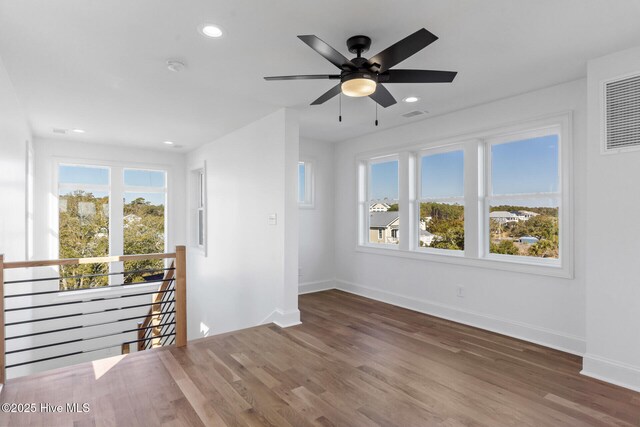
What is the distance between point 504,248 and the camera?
3973 millimetres

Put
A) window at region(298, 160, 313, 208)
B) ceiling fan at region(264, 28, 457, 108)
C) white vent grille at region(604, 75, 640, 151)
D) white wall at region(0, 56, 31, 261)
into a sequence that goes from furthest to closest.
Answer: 1. window at region(298, 160, 313, 208)
2. white wall at region(0, 56, 31, 261)
3. white vent grille at region(604, 75, 640, 151)
4. ceiling fan at region(264, 28, 457, 108)

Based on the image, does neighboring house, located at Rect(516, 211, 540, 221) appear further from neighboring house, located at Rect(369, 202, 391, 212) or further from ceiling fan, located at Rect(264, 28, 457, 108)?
ceiling fan, located at Rect(264, 28, 457, 108)

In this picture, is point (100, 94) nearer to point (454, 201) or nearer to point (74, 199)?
point (74, 199)

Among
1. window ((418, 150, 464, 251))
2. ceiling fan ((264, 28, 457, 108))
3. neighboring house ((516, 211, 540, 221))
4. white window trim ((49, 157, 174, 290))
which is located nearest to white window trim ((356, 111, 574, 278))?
window ((418, 150, 464, 251))

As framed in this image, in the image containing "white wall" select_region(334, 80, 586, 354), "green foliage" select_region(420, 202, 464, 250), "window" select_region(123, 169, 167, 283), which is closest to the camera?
"white wall" select_region(334, 80, 586, 354)

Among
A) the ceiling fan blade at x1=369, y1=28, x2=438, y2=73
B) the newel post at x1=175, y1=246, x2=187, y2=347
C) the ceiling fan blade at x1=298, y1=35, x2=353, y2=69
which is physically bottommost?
the newel post at x1=175, y1=246, x2=187, y2=347

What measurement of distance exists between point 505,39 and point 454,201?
2.25m

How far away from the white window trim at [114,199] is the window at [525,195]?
575 centimetres

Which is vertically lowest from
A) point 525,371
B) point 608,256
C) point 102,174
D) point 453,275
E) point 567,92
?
point 525,371

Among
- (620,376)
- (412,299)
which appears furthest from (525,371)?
(412,299)

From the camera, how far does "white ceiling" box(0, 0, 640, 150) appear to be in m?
2.13

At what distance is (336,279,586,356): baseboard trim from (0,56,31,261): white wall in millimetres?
4358

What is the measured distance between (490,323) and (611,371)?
1.25m

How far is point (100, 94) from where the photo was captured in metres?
3.61
